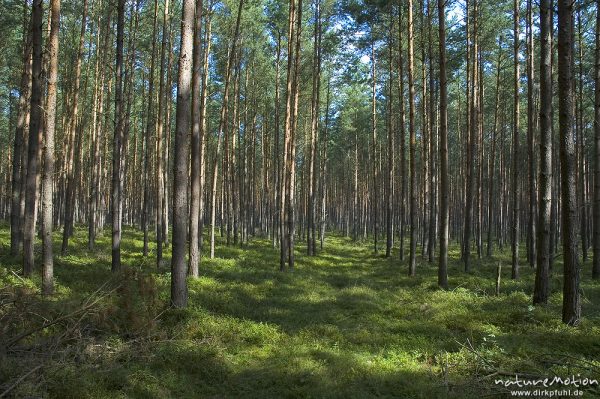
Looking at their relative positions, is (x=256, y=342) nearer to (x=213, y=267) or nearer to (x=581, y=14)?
(x=213, y=267)

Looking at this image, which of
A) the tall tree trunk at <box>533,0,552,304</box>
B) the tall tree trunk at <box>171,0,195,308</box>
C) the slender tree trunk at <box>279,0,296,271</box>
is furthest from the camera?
the slender tree trunk at <box>279,0,296,271</box>

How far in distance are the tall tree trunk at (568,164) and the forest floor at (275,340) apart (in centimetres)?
82

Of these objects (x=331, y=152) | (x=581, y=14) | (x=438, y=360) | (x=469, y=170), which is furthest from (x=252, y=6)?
(x=331, y=152)

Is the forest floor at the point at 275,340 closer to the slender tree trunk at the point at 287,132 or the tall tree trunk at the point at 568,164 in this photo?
the tall tree trunk at the point at 568,164

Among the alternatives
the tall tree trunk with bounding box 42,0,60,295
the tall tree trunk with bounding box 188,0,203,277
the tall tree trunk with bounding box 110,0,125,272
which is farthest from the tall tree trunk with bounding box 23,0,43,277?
the tall tree trunk with bounding box 188,0,203,277

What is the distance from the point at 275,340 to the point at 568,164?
6649 mm

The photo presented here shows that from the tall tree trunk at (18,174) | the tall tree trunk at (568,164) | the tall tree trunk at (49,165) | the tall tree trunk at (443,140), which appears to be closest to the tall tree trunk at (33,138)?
the tall tree trunk at (49,165)

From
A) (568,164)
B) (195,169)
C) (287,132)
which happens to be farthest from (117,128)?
(568,164)

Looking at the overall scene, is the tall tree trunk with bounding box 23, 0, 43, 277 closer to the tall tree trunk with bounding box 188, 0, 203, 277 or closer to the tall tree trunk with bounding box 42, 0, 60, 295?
the tall tree trunk with bounding box 42, 0, 60, 295

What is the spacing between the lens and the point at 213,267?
14.3 meters

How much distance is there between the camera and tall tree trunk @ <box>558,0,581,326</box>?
7363mm

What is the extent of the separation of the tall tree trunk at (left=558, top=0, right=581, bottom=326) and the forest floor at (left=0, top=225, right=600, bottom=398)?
82cm

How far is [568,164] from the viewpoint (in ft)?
24.5

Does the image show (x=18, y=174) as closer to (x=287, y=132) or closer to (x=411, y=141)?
(x=287, y=132)
